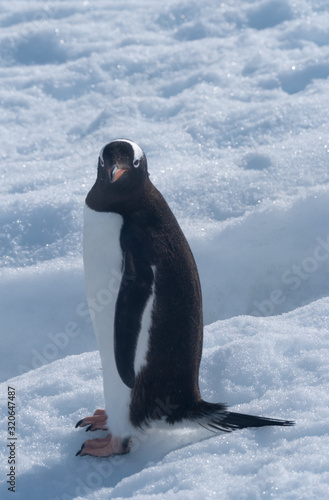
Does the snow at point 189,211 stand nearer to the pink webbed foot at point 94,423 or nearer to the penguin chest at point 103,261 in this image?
the pink webbed foot at point 94,423

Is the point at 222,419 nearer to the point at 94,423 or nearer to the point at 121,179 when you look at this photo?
the point at 94,423

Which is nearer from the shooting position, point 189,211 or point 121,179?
point 121,179

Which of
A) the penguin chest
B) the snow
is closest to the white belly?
the penguin chest

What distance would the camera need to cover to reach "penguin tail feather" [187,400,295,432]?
7.16 feet

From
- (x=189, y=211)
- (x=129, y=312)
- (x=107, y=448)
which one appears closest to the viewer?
(x=129, y=312)

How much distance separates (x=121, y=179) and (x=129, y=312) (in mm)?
410

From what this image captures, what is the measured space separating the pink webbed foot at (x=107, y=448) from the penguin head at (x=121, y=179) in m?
0.74

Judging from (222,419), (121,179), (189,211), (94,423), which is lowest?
(189,211)

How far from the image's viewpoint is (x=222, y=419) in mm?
2258

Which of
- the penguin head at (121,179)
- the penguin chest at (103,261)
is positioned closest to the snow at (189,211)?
the penguin chest at (103,261)

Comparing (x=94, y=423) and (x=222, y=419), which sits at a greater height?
(x=222, y=419)

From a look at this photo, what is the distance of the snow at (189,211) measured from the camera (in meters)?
2.19

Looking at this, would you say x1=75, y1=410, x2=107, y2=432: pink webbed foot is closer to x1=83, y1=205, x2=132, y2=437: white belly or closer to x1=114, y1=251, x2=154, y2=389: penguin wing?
x1=83, y1=205, x2=132, y2=437: white belly

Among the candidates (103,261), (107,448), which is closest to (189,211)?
(103,261)
